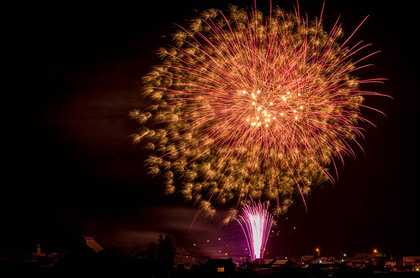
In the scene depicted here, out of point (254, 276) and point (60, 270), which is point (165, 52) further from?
point (254, 276)

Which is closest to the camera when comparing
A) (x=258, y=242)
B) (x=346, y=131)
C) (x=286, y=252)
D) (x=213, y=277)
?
(x=346, y=131)

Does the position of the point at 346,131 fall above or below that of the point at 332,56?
below

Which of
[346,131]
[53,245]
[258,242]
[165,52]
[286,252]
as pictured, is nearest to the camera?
[165,52]

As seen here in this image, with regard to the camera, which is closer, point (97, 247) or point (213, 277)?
point (213, 277)

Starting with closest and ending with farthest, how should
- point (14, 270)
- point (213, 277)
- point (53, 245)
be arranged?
point (14, 270) → point (213, 277) → point (53, 245)

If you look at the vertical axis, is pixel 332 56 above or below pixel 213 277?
above

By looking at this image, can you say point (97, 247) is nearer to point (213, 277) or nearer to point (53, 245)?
point (213, 277)

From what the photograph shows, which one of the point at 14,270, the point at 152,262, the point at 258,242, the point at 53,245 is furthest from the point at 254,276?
the point at 53,245

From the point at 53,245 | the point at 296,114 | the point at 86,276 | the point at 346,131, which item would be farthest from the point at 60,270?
the point at 53,245

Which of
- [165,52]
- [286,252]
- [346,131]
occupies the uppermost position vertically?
[165,52]
